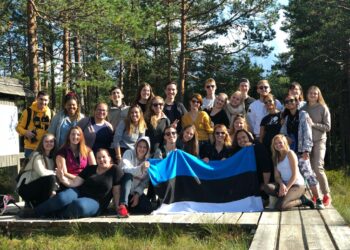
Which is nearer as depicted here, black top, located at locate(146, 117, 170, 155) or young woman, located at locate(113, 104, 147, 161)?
young woman, located at locate(113, 104, 147, 161)

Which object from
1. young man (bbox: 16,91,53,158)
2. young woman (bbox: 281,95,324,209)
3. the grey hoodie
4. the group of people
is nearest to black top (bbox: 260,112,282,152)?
the group of people

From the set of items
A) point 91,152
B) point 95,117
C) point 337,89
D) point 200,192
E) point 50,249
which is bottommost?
point 50,249

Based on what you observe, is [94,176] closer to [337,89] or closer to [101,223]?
[101,223]

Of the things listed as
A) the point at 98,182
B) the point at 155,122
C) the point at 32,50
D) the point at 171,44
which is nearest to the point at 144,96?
the point at 155,122

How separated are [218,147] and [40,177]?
9.69 ft

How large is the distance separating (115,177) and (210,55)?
1916cm

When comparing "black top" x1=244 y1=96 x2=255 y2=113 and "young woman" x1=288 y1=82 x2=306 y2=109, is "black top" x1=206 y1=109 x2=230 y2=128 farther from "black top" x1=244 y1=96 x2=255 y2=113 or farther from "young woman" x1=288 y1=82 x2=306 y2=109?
"young woman" x1=288 y1=82 x2=306 y2=109

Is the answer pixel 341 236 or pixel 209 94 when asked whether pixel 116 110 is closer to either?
pixel 209 94

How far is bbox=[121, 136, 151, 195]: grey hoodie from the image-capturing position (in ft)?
24.3

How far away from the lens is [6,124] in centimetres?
981

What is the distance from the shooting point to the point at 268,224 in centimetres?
615

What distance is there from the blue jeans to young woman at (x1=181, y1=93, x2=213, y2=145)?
2.29 m

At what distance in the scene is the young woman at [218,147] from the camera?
7758 mm

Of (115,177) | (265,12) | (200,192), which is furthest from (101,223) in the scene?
(265,12)
